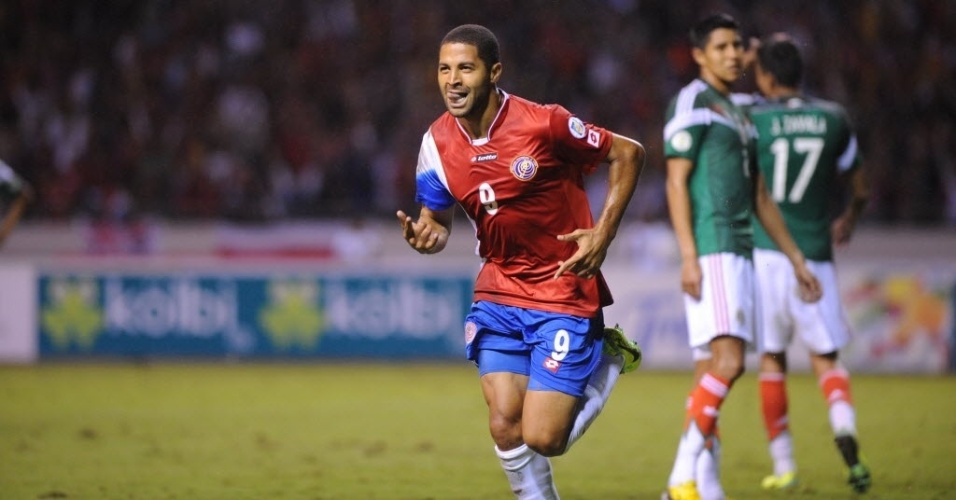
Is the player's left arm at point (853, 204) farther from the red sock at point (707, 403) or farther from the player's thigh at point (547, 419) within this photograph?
the player's thigh at point (547, 419)

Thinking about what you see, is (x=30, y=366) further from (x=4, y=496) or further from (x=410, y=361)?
(x=4, y=496)

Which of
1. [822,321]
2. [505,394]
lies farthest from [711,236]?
[505,394]

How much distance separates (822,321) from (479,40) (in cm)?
311

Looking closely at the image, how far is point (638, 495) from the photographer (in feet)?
23.5

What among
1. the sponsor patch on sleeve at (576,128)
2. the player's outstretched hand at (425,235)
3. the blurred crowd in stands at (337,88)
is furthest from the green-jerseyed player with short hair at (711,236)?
the blurred crowd in stands at (337,88)

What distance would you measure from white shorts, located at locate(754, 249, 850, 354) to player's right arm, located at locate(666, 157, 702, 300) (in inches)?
40.5

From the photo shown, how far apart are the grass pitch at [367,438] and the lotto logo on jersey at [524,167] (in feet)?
7.81

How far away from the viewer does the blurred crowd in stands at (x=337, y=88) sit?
19.2 meters

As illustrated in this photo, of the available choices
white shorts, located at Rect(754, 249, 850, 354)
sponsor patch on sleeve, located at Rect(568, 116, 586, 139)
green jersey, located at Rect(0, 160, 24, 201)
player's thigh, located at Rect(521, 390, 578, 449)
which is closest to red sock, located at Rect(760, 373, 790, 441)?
white shorts, located at Rect(754, 249, 850, 354)

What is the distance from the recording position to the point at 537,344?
18.0ft

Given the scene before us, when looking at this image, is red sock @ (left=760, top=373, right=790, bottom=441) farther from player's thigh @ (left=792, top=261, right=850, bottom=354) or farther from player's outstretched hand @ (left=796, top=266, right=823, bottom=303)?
player's outstretched hand @ (left=796, top=266, right=823, bottom=303)

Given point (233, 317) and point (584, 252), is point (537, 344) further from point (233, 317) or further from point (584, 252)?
point (233, 317)

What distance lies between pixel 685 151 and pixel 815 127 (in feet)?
4.44

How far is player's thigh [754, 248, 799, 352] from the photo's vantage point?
24.4 ft
